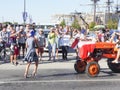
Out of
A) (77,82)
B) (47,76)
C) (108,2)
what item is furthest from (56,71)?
(108,2)

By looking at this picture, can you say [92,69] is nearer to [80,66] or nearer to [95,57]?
[95,57]

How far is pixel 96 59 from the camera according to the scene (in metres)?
15.6

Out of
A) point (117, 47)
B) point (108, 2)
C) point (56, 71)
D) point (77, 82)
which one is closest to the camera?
point (77, 82)

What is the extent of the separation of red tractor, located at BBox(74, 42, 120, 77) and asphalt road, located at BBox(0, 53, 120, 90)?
0.25m

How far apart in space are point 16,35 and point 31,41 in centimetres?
577

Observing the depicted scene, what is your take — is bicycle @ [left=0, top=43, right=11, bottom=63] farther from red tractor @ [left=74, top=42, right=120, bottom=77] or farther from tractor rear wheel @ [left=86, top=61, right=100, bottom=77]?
tractor rear wheel @ [left=86, top=61, right=100, bottom=77]

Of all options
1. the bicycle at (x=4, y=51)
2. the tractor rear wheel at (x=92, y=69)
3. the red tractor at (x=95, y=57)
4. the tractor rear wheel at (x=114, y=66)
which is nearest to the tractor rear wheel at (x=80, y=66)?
the red tractor at (x=95, y=57)

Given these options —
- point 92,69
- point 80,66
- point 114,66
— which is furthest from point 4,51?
point 92,69

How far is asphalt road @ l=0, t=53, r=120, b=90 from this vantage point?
12797 mm

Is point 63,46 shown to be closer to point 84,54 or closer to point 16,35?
point 16,35

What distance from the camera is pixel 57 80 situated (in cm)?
1412

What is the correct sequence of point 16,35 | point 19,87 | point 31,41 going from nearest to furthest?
point 19,87, point 31,41, point 16,35

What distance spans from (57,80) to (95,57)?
2.15 meters

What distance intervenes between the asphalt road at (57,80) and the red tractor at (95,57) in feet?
0.81
